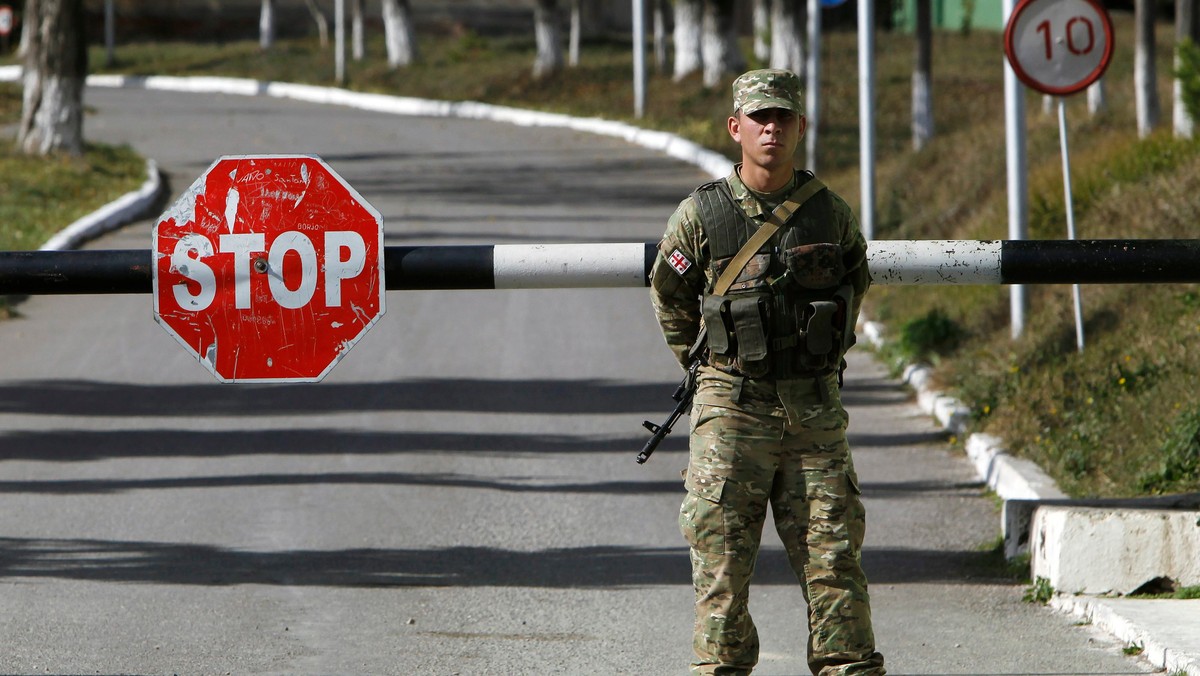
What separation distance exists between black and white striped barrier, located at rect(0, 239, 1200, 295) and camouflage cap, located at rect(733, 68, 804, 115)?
1099mm

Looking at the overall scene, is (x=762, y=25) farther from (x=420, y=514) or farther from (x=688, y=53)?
(x=420, y=514)

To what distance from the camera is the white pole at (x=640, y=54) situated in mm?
29219

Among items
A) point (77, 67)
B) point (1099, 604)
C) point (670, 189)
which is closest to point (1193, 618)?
point (1099, 604)

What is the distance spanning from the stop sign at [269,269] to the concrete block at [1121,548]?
112 inches

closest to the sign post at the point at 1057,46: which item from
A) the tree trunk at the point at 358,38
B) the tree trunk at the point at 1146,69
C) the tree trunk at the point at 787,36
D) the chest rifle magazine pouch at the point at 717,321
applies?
the chest rifle magazine pouch at the point at 717,321

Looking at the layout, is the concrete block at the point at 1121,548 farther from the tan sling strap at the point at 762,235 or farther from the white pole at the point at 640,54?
the white pole at the point at 640,54

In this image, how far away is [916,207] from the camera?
16250 millimetres

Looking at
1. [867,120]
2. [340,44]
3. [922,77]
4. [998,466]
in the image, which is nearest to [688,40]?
[340,44]

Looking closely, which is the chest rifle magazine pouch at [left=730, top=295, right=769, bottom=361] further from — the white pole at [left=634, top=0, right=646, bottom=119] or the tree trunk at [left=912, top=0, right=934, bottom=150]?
the white pole at [left=634, top=0, right=646, bottom=119]

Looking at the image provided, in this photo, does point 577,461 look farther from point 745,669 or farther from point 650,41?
point 650,41

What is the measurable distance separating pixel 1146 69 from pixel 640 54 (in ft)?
A: 45.7

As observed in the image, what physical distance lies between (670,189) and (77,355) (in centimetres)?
1038

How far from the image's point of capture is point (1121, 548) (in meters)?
6.14

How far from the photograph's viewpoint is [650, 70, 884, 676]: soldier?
4.41 metres
